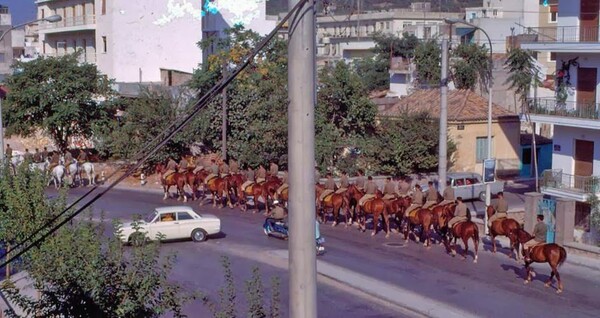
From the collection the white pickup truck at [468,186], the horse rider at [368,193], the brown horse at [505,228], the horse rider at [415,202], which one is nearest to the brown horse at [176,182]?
the horse rider at [368,193]

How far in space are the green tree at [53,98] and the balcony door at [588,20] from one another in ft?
74.9

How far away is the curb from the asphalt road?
233 millimetres

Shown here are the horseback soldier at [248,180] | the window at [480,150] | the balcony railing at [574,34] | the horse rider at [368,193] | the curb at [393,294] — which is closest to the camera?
the curb at [393,294]

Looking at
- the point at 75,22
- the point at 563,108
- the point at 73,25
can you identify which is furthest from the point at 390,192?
the point at 73,25

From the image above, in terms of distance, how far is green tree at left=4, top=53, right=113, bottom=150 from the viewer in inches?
1678

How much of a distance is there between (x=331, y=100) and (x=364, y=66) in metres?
27.2

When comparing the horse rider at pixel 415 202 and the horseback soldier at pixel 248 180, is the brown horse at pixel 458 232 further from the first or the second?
the horseback soldier at pixel 248 180

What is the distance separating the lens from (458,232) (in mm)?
24125

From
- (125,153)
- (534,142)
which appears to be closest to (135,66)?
(125,153)

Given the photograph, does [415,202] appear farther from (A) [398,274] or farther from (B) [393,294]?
(B) [393,294]

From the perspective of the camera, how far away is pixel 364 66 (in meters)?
68.4

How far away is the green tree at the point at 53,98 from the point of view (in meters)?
42.6

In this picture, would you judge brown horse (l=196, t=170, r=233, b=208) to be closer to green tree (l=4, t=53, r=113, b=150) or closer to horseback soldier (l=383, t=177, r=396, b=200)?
horseback soldier (l=383, t=177, r=396, b=200)

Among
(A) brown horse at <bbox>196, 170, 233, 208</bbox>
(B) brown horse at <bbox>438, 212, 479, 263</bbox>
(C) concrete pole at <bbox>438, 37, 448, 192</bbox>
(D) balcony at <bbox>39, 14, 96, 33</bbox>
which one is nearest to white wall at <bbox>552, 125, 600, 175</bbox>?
(C) concrete pole at <bbox>438, 37, 448, 192</bbox>
